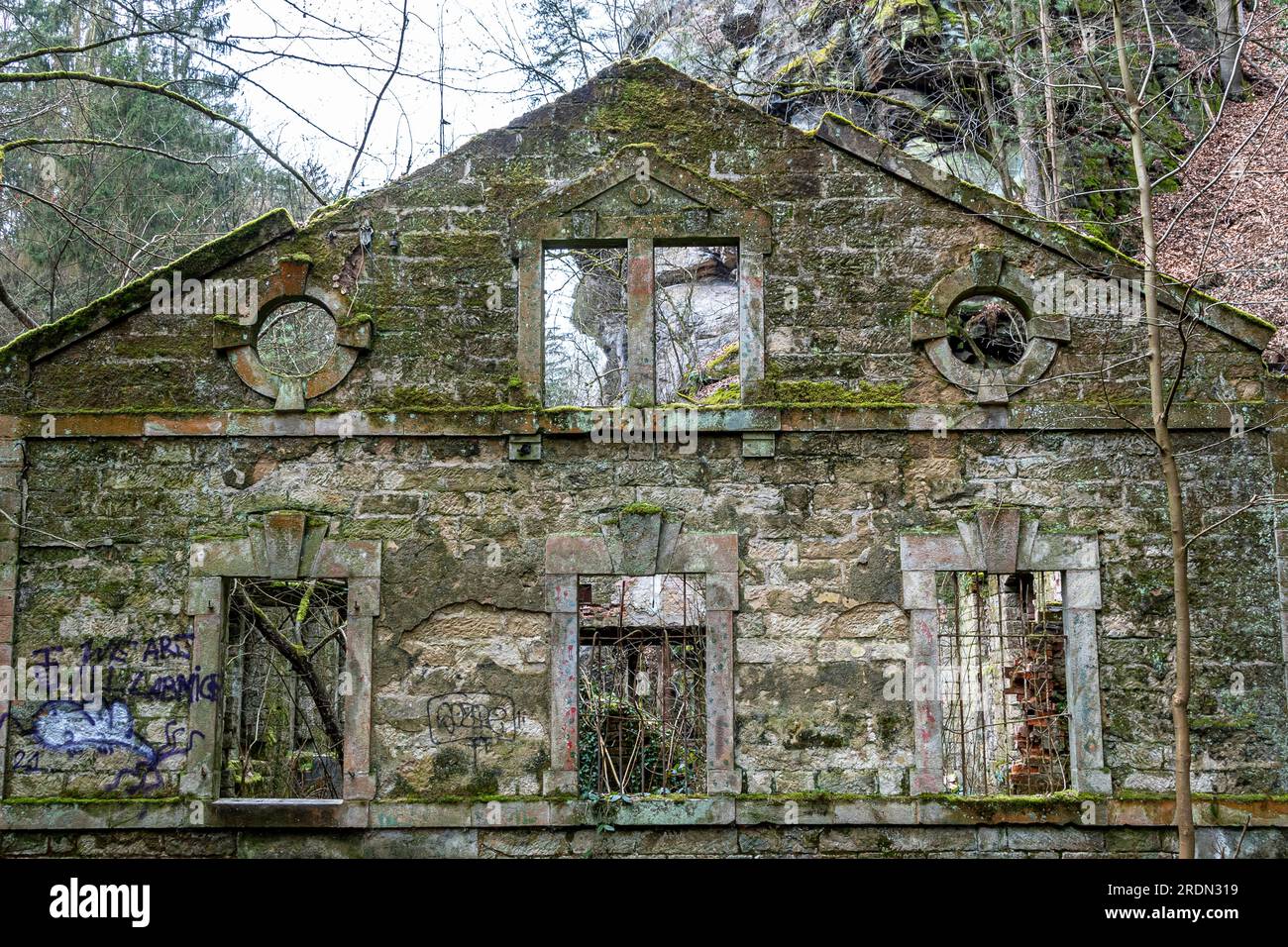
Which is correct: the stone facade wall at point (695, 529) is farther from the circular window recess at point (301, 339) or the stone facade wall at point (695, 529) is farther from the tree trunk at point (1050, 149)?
the circular window recess at point (301, 339)

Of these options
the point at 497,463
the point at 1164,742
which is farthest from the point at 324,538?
the point at 1164,742

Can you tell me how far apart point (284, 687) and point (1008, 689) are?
6385 mm

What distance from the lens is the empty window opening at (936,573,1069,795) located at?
360 inches

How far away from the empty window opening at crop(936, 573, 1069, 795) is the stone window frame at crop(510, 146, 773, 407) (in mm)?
2758

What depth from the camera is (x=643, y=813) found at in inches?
307

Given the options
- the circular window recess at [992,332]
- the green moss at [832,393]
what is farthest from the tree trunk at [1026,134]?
the green moss at [832,393]

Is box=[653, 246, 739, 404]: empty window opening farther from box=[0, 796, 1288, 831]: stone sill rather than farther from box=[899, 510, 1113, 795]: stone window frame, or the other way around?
box=[0, 796, 1288, 831]: stone sill

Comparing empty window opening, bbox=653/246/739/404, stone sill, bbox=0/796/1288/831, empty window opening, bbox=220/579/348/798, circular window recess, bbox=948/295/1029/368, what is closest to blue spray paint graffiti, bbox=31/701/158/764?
stone sill, bbox=0/796/1288/831

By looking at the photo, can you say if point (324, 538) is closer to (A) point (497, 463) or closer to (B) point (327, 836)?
(A) point (497, 463)

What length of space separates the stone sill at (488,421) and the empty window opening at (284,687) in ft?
5.55

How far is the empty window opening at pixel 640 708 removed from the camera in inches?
333

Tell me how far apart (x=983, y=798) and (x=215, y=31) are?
10381 millimetres

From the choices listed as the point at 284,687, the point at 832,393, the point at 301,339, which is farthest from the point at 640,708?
the point at 301,339

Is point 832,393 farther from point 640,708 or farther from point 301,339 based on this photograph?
point 301,339
